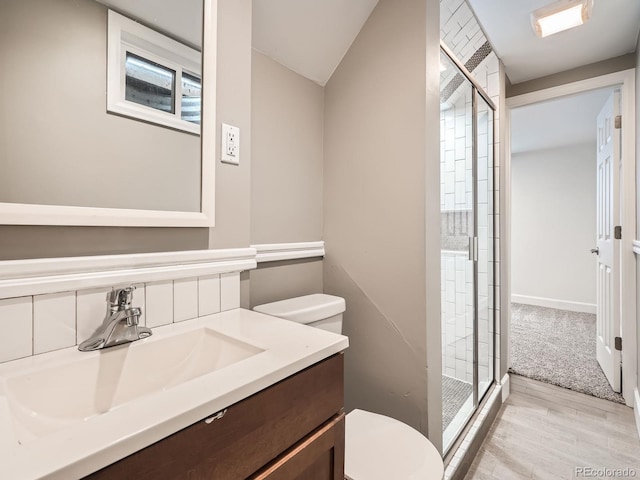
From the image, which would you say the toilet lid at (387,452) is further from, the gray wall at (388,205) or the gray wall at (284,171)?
the gray wall at (284,171)

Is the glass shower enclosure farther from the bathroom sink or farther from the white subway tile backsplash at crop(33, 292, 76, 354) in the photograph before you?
the white subway tile backsplash at crop(33, 292, 76, 354)

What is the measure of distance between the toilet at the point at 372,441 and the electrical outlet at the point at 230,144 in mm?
560

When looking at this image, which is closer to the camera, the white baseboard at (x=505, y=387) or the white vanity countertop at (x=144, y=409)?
the white vanity countertop at (x=144, y=409)

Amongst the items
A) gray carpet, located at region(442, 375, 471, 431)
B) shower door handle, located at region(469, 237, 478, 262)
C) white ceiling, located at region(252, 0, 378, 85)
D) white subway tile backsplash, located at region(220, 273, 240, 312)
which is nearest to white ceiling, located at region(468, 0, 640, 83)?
white ceiling, located at region(252, 0, 378, 85)

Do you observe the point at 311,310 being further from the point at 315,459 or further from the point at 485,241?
the point at 485,241

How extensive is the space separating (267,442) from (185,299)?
1.66 feet

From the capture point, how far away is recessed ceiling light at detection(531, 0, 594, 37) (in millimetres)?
1655

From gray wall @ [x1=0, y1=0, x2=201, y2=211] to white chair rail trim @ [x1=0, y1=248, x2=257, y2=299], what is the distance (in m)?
0.14

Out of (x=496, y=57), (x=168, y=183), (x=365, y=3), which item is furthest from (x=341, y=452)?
(x=496, y=57)

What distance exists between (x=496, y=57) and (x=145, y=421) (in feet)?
9.33

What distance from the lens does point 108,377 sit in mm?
681

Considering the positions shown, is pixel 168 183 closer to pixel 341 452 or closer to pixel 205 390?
pixel 205 390

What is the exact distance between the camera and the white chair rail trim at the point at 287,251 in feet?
4.34

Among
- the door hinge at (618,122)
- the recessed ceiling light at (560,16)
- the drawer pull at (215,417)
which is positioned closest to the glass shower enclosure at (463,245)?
the recessed ceiling light at (560,16)
